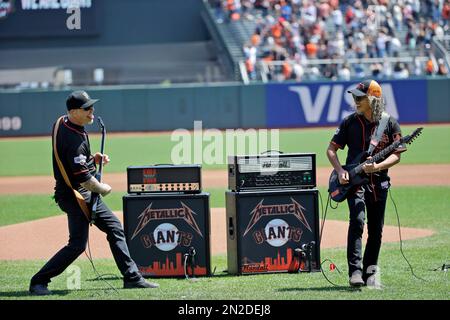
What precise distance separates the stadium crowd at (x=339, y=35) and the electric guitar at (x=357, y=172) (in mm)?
26316

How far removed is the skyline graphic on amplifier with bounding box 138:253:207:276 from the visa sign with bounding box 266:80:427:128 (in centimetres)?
2501

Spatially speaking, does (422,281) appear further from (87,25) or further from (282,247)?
(87,25)

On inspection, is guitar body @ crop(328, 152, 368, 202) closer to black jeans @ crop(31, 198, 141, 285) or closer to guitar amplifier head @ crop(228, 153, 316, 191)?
guitar amplifier head @ crop(228, 153, 316, 191)

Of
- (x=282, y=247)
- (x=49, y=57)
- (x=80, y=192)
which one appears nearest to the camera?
(x=80, y=192)

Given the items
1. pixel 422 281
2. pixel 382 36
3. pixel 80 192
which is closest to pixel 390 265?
pixel 422 281

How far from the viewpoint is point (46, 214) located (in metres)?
16.2

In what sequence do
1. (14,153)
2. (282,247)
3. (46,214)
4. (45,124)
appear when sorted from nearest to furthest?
(282,247) → (46,214) → (14,153) → (45,124)

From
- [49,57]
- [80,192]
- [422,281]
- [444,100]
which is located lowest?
[422,281]

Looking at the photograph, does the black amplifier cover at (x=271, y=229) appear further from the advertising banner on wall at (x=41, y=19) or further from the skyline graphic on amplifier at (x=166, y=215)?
the advertising banner on wall at (x=41, y=19)

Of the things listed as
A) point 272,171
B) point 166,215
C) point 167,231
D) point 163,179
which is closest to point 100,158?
point 163,179

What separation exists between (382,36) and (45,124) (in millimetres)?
13948

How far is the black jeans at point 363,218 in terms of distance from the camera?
8.92 meters

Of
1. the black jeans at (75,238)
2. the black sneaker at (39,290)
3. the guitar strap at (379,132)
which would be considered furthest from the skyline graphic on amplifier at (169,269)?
the guitar strap at (379,132)

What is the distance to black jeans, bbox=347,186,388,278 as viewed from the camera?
29.3 ft
